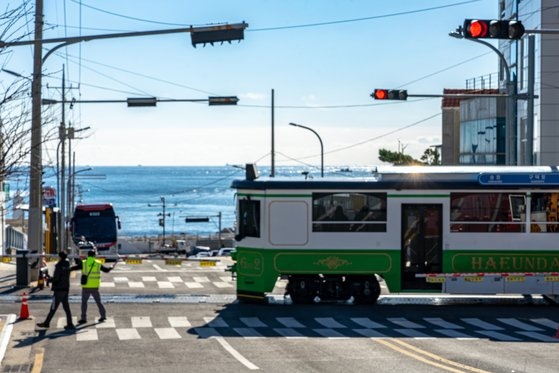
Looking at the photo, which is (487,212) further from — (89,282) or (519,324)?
(89,282)

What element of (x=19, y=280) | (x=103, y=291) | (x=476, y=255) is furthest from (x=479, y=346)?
(x=19, y=280)

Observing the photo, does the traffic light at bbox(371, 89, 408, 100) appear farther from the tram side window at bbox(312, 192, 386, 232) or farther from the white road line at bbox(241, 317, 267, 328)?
the white road line at bbox(241, 317, 267, 328)

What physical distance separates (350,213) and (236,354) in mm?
8867

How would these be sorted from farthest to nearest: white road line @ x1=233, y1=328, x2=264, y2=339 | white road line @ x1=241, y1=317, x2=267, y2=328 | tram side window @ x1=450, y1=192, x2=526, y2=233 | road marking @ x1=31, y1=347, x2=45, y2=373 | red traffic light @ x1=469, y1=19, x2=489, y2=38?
tram side window @ x1=450, y1=192, x2=526, y2=233 < white road line @ x1=241, y1=317, x2=267, y2=328 < white road line @ x1=233, y1=328, x2=264, y2=339 < red traffic light @ x1=469, y1=19, x2=489, y2=38 < road marking @ x1=31, y1=347, x2=45, y2=373

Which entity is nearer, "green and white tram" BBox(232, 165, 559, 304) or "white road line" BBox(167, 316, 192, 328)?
"white road line" BBox(167, 316, 192, 328)

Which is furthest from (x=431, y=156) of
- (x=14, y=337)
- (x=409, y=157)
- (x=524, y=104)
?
(x=14, y=337)

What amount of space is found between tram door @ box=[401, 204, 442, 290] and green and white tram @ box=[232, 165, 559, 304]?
0.09 ft

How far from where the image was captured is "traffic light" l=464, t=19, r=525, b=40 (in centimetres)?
1842

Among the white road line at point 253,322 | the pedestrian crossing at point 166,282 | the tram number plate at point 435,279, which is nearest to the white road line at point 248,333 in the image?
the white road line at point 253,322

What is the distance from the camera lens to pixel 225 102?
34.5 meters

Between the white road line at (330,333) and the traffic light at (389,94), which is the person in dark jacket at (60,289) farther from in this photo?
the traffic light at (389,94)

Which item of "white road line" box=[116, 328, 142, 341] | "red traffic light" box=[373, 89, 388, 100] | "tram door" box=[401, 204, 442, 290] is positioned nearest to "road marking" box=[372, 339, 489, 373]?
"white road line" box=[116, 328, 142, 341]

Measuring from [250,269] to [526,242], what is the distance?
24.0 feet

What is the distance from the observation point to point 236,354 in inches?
725
